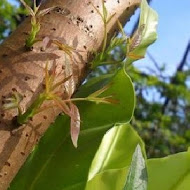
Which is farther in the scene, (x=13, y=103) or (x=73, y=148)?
(x=73, y=148)

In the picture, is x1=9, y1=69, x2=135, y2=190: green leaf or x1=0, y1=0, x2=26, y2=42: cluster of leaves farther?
x1=0, y1=0, x2=26, y2=42: cluster of leaves

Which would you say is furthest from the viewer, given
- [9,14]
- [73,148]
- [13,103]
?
[9,14]

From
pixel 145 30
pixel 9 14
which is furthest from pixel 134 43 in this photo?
pixel 9 14

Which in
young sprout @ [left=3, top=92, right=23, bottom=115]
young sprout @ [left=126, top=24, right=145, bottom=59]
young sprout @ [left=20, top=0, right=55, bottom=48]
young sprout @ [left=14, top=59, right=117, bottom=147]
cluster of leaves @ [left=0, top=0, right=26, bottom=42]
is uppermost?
young sprout @ [left=20, top=0, right=55, bottom=48]

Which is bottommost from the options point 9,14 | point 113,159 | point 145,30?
point 9,14

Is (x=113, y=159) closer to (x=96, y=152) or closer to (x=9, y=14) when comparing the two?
(x=96, y=152)

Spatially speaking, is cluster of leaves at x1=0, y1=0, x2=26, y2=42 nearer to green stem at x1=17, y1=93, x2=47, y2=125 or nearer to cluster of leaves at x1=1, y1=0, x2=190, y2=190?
cluster of leaves at x1=1, y1=0, x2=190, y2=190

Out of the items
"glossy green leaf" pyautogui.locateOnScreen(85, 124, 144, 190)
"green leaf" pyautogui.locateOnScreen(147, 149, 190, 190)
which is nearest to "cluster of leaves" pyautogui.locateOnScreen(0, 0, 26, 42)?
"glossy green leaf" pyautogui.locateOnScreen(85, 124, 144, 190)
